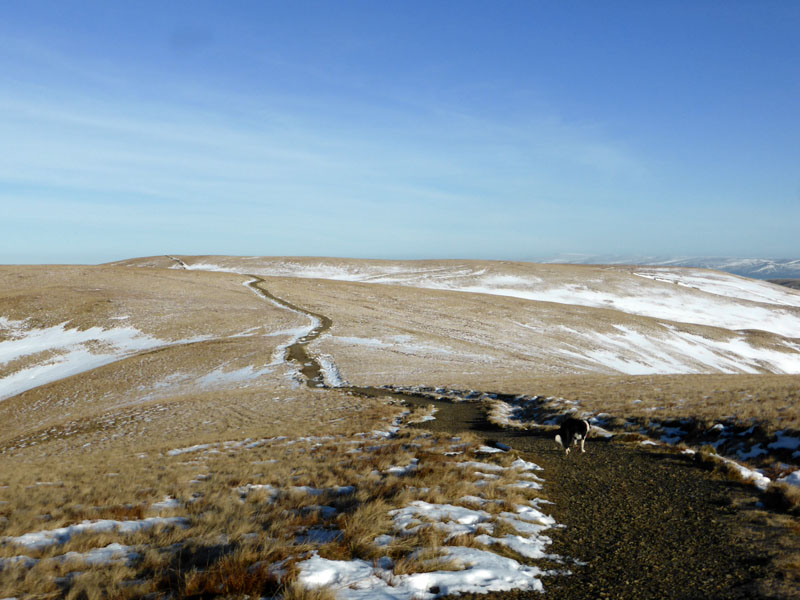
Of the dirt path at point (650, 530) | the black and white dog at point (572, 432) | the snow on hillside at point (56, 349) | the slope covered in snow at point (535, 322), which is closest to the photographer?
the dirt path at point (650, 530)

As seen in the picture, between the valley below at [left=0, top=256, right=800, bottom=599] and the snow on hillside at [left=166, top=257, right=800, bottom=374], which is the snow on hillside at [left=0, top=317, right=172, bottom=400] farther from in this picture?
the snow on hillside at [left=166, top=257, right=800, bottom=374]

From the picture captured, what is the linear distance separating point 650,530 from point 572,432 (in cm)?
532

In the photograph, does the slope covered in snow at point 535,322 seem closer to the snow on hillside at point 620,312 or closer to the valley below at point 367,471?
the snow on hillside at point 620,312

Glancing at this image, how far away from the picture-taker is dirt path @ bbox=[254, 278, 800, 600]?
5.89 meters

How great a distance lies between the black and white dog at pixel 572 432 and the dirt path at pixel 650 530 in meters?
0.42

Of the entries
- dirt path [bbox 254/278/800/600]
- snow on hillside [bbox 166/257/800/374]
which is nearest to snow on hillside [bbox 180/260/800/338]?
snow on hillside [bbox 166/257/800/374]

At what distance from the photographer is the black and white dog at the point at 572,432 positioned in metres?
→ 12.9

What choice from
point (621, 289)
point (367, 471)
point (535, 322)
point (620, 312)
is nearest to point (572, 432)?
point (367, 471)

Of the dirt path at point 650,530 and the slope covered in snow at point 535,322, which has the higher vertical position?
the dirt path at point 650,530

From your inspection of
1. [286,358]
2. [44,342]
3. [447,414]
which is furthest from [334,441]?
[44,342]

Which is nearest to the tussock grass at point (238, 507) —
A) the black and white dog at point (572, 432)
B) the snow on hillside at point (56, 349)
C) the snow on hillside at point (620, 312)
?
the black and white dog at point (572, 432)

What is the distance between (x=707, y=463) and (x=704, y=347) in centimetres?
6130

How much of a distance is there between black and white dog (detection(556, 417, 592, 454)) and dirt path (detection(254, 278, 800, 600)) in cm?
42

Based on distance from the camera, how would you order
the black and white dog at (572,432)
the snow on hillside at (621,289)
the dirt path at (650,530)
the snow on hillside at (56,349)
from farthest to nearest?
the snow on hillside at (621,289)
the snow on hillside at (56,349)
the black and white dog at (572,432)
the dirt path at (650,530)
